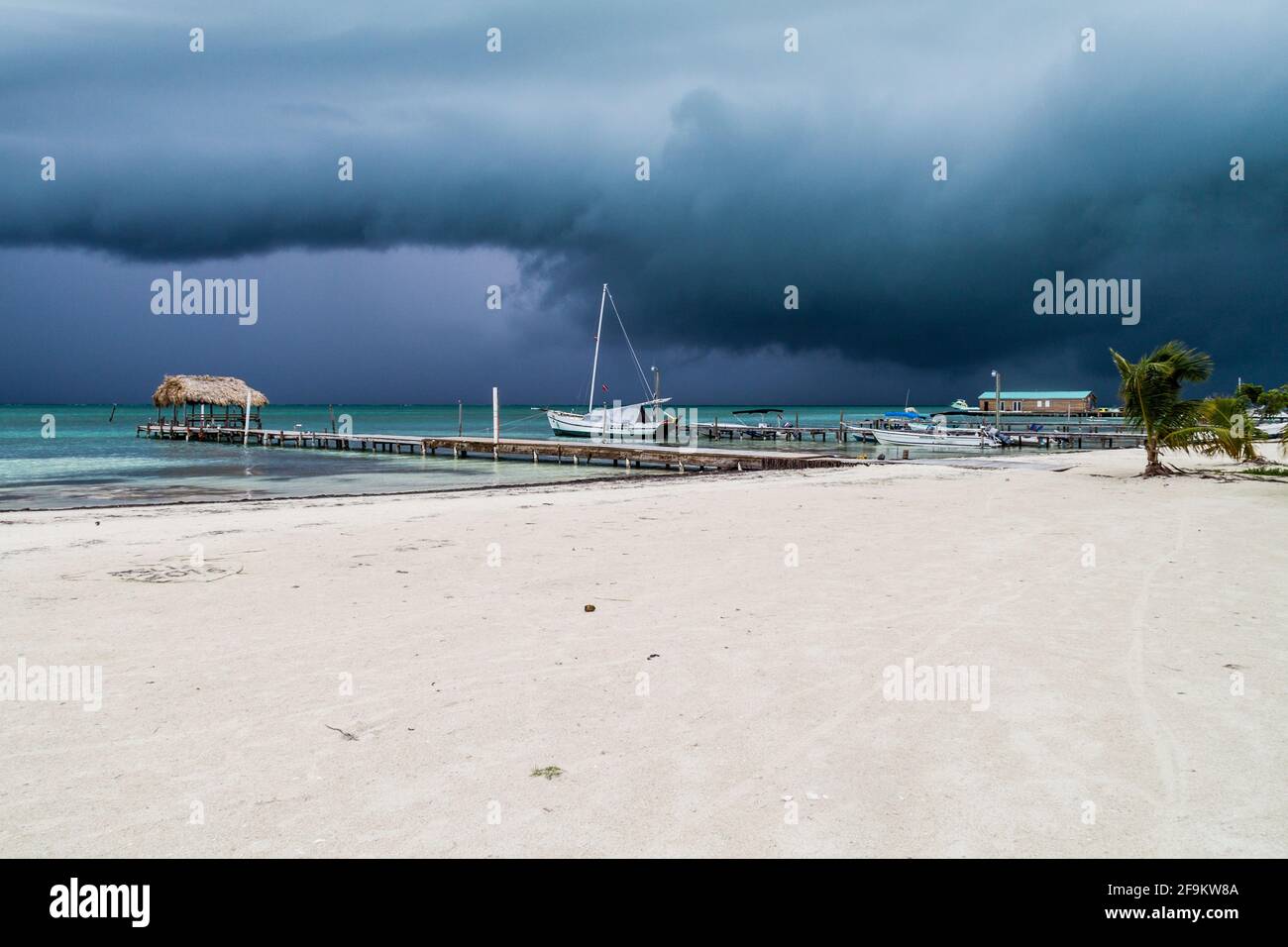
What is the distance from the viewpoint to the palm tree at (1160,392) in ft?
68.9

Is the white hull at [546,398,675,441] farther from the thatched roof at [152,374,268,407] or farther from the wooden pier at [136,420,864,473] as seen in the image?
the thatched roof at [152,374,268,407]

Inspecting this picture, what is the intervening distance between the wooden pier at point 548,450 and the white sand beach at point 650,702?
22701 millimetres

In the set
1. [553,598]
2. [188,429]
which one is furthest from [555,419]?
[553,598]

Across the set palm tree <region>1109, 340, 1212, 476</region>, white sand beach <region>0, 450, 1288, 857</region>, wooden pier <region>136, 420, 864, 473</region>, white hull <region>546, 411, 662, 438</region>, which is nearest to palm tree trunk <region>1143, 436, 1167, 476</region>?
palm tree <region>1109, 340, 1212, 476</region>

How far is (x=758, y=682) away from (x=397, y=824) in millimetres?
2630

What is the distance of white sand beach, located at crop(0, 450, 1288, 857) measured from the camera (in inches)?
133

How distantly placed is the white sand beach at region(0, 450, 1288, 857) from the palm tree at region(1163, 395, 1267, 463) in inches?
428

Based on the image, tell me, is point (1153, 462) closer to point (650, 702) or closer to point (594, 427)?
point (650, 702)

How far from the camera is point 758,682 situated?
206 inches

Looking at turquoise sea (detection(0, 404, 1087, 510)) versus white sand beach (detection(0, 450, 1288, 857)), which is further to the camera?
turquoise sea (detection(0, 404, 1087, 510))

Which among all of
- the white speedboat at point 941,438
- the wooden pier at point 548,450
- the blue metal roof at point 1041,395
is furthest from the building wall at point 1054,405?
the wooden pier at point 548,450

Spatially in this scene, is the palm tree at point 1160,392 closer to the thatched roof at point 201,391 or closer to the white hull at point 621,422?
the white hull at point 621,422
